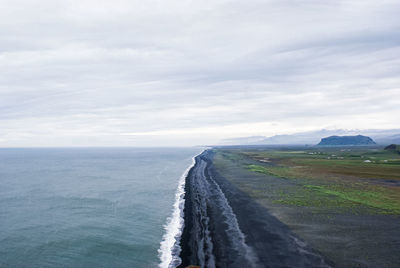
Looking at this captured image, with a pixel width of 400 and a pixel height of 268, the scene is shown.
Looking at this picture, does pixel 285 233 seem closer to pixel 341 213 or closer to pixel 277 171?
pixel 341 213

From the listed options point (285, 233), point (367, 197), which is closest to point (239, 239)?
point (285, 233)

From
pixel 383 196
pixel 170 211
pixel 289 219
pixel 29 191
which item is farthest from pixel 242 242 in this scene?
pixel 29 191

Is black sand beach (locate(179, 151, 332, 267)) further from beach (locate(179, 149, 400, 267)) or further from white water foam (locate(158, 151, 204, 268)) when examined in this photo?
white water foam (locate(158, 151, 204, 268))

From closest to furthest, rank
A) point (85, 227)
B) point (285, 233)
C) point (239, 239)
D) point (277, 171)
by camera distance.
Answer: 1. point (239, 239)
2. point (285, 233)
3. point (85, 227)
4. point (277, 171)

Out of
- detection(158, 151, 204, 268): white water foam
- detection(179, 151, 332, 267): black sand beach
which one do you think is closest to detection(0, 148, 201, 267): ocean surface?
detection(158, 151, 204, 268): white water foam

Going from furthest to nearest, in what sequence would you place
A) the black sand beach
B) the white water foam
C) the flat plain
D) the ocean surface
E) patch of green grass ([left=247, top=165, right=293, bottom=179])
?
patch of green grass ([left=247, top=165, right=293, bottom=179]) → the ocean surface → the flat plain → the white water foam → the black sand beach

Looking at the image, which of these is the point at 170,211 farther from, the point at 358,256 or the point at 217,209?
the point at 358,256

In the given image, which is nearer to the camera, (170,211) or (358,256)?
(358,256)

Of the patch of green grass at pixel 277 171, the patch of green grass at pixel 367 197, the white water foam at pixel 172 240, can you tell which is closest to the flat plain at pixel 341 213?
the patch of green grass at pixel 367 197
